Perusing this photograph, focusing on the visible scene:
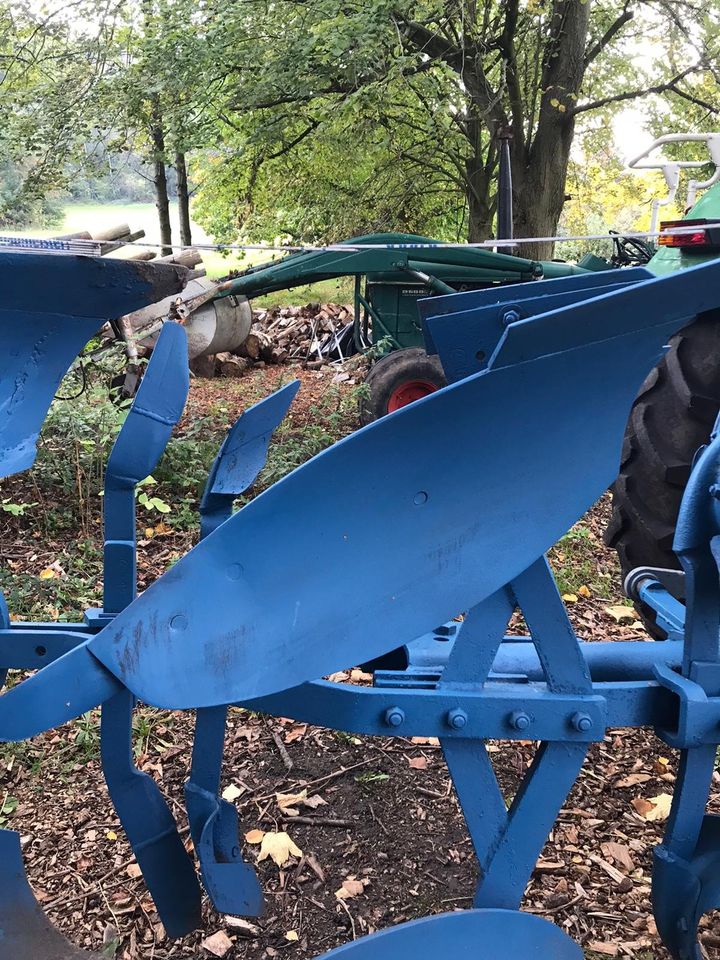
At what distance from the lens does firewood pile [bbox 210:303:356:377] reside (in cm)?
1055

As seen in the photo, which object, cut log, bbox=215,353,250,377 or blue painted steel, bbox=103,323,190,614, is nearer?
blue painted steel, bbox=103,323,190,614

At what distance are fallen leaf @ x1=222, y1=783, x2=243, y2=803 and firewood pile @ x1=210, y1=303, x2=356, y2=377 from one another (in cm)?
786

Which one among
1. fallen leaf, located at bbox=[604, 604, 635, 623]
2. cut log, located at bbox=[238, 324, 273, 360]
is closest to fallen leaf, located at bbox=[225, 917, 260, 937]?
fallen leaf, located at bbox=[604, 604, 635, 623]

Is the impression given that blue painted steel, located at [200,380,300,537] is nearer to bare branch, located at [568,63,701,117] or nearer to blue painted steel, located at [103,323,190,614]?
blue painted steel, located at [103,323,190,614]

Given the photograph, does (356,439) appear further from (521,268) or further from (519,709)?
(521,268)

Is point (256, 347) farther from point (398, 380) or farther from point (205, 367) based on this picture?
point (398, 380)

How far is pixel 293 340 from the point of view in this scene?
12125 mm

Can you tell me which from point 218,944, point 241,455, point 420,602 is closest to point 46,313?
point 241,455

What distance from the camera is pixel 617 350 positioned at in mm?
1248

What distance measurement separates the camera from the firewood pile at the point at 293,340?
415 inches

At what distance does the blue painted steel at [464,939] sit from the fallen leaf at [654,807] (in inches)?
51.1

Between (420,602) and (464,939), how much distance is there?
2.09ft

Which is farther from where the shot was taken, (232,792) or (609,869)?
(232,792)

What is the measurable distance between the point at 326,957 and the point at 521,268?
6250 mm
